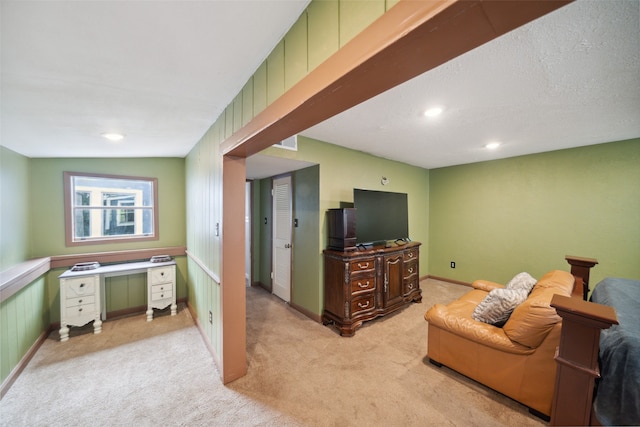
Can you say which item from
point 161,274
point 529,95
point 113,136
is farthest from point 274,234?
point 529,95

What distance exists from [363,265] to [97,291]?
320cm

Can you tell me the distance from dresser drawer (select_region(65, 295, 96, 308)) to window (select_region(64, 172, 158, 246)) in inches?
30.3

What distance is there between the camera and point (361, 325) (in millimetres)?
2889

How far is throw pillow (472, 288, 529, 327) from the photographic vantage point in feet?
6.19

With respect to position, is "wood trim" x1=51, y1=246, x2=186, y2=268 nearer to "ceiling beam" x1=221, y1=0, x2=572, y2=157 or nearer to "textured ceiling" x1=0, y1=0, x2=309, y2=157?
"textured ceiling" x1=0, y1=0, x2=309, y2=157

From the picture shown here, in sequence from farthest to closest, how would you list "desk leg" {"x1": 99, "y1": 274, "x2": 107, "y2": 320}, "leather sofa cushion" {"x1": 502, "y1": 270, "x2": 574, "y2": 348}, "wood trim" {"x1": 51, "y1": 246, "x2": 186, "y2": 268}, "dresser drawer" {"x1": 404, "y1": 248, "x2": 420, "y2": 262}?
1. "dresser drawer" {"x1": 404, "y1": 248, "x2": 420, "y2": 262}
2. "desk leg" {"x1": 99, "y1": 274, "x2": 107, "y2": 320}
3. "wood trim" {"x1": 51, "y1": 246, "x2": 186, "y2": 268}
4. "leather sofa cushion" {"x1": 502, "y1": 270, "x2": 574, "y2": 348}

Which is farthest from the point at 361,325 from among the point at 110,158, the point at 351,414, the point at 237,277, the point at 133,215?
the point at 110,158

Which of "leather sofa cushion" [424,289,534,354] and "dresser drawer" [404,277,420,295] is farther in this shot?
"dresser drawer" [404,277,420,295]

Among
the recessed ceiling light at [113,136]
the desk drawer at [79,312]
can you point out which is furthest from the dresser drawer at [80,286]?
the recessed ceiling light at [113,136]

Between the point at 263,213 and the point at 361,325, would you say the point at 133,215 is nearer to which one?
the point at 263,213

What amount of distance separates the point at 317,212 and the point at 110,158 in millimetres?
2945

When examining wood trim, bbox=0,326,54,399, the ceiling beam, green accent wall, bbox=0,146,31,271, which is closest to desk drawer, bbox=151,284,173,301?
wood trim, bbox=0,326,54,399

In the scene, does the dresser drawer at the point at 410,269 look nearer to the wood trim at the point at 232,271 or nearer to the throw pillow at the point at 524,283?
the throw pillow at the point at 524,283

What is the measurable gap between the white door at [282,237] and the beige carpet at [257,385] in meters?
0.98
